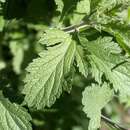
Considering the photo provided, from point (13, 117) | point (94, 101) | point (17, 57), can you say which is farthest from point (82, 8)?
point (17, 57)

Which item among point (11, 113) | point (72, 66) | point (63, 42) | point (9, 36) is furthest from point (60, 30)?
point (9, 36)

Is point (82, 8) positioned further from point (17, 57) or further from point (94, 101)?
point (17, 57)

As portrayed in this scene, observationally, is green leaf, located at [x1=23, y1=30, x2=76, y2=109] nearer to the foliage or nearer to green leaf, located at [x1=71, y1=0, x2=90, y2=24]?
the foliage

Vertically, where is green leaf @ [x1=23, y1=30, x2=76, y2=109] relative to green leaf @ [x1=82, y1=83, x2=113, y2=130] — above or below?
above

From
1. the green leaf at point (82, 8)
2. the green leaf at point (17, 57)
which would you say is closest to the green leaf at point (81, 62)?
the green leaf at point (82, 8)

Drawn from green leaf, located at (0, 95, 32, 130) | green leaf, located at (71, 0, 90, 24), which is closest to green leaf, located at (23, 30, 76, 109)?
green leaf, located at (0, 95, 32, 130)

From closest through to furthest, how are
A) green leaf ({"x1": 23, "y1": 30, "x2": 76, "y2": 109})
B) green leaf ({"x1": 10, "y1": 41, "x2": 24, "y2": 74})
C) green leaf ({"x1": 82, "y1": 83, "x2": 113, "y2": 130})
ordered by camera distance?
green leaf ({"x1": 23, "y1": 30, "x2": 76, "y2": 109}) → green leaf ({"x1": 82, "y1": 83, "x2": 113, "y2": 130}) → green leaf ({"x1": 10, "y1": 41, "x2": 24, "y2": 74})
